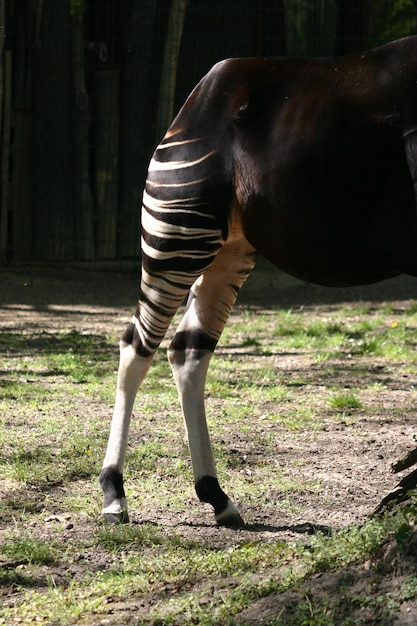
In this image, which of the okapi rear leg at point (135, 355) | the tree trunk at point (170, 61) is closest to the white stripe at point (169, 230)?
the okapi rear leg at point (135, 355)

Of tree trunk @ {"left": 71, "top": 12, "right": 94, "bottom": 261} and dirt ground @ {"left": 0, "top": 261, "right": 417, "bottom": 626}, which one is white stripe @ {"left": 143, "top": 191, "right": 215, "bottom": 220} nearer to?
dirt ground @ {"left": 0, "top": 261, "right": 417, "bottom": 626}

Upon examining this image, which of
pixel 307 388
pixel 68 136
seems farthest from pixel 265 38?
pixel 307 388

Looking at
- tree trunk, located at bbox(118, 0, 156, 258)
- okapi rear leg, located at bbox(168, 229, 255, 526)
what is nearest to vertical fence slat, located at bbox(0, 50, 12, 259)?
tree trunk, located at bbox(118, 0, 156, 258)

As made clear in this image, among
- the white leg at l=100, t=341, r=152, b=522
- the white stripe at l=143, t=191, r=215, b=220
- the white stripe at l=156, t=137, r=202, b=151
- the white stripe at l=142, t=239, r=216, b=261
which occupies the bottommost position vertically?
the white leg at l=100, t=341, r=152, b=522

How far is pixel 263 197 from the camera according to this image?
12.2ft

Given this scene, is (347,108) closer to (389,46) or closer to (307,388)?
(389,46)

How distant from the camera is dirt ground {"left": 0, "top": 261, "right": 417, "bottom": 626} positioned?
115 inches

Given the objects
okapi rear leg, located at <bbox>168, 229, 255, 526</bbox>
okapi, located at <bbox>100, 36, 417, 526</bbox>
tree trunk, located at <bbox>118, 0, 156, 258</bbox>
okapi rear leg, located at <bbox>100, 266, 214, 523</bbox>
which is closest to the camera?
okapi, located at <bbox>100, 36, 417, 526</bbox>

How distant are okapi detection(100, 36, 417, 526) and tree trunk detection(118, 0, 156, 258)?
637cm

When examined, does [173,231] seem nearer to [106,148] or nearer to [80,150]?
[80,150]

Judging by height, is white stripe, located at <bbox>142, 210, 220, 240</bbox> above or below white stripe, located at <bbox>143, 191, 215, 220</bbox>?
below

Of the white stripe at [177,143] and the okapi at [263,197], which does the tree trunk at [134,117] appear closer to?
the okapi at [263,197]

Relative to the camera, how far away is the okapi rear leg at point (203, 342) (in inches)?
165

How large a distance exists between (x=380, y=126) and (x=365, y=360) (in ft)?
13.3
